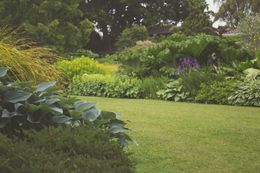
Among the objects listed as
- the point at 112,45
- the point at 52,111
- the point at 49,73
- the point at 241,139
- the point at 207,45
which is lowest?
the point at 241,139

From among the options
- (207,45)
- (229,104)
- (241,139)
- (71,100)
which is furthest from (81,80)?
(71,100)

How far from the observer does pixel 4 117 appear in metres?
3.37

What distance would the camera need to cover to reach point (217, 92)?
1002 centimetres

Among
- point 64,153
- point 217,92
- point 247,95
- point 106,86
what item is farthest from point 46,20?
point 64,153

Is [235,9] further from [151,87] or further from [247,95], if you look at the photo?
[247,95]

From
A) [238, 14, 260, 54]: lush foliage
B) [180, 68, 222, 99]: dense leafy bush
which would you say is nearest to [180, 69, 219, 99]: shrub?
[180, 68, 222, 99]: dense leafy bush

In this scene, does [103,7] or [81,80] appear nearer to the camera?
[81,80]

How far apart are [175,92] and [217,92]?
Answer: 1.27 meters

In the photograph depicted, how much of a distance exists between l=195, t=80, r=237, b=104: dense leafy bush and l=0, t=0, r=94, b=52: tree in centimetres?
1395

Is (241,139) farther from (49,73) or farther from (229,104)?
(229,104)

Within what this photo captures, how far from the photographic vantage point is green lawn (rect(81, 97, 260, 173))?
423 cm

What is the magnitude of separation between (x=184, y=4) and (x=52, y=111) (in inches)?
1360

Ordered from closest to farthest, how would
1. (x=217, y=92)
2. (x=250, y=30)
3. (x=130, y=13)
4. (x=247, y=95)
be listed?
(x=247, y=95) < (x=217, y=92) < (x=250, y=30) < (x=130, y=13)

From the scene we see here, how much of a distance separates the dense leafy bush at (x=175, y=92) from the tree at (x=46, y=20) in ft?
42.2
